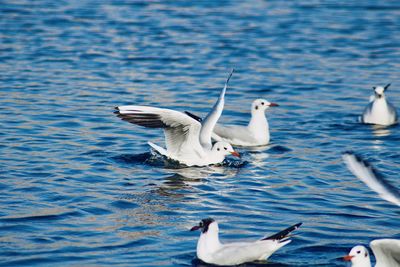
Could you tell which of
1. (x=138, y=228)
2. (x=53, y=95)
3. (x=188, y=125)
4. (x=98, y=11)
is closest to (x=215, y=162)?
(x=188, y=125)

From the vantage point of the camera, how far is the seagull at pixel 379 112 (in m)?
16.7

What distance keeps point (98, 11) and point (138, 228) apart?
1883 cm

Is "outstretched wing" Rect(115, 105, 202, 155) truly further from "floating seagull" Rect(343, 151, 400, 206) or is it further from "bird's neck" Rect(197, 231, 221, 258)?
"floating seagull" Rect(343, 151, 400, 206)

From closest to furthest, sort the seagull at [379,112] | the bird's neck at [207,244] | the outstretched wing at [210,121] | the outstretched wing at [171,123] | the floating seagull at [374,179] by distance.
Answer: the floating seagull at [374,179]
the bird's neck at [207,244]
the outstretched wing at [171,123]
the outstretched wing at [210,121]
the seagull at [379,112]

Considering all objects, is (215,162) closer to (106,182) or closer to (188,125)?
(188,125)

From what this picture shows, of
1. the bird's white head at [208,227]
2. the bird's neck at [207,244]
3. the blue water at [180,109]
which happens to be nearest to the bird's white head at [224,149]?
the blue water at [180,109]

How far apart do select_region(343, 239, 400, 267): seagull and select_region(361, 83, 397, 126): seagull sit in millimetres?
8023

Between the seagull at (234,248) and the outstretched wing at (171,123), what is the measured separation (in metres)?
3.87

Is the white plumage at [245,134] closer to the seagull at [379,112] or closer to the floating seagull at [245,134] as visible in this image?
the floating seagull at [245,134]

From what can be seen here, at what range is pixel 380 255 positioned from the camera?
28.6 ft

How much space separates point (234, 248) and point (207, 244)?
0.87 ft

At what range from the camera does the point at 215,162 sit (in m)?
14.2

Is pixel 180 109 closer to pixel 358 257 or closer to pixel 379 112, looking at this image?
pixel 379 112

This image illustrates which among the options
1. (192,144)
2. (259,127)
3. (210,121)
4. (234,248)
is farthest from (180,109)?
(234,248)
